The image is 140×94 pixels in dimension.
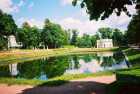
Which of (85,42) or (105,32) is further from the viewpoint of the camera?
(105,32)

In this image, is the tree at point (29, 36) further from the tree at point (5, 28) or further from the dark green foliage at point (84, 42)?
the dark green foliage at point (84, 42)

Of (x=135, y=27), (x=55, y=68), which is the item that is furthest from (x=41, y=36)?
(x=135, y=27)

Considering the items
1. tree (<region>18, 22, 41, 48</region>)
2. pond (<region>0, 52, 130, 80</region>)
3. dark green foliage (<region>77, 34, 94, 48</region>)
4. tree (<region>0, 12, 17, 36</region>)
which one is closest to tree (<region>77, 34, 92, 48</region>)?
dark green foliage (<region>77, 34, 94, 48</region>)

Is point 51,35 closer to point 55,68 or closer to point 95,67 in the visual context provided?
point 55,68

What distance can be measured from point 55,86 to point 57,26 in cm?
10956

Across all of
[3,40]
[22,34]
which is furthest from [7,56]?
[22,34]

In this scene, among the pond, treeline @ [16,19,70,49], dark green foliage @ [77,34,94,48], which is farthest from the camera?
dark green foliage @ [77,34,94,48]

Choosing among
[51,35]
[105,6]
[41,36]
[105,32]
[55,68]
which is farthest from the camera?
[105,32]

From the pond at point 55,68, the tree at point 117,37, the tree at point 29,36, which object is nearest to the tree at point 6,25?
the tree at point 29,36

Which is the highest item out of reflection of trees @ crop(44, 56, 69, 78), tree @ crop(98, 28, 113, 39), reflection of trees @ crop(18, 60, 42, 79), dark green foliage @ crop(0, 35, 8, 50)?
tree @ crop(98, 28, 113, 39)

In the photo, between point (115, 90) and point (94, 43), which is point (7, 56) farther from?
point (94, 43)

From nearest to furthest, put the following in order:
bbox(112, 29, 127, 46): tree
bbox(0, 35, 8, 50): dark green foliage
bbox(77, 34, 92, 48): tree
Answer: bbox(0, 35, 8, 50): dark green foliage < bbox(112, 29, 127, 46): tree < bbox(77, 34, 92, 48): tree

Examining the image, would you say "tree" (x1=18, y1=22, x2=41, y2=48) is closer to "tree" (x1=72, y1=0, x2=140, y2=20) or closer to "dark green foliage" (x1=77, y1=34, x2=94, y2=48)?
"dark green foliage" (x1=77, y1=34, x2=94, y2=48)

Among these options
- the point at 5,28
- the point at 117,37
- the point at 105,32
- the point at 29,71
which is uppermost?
the point at 105,32
